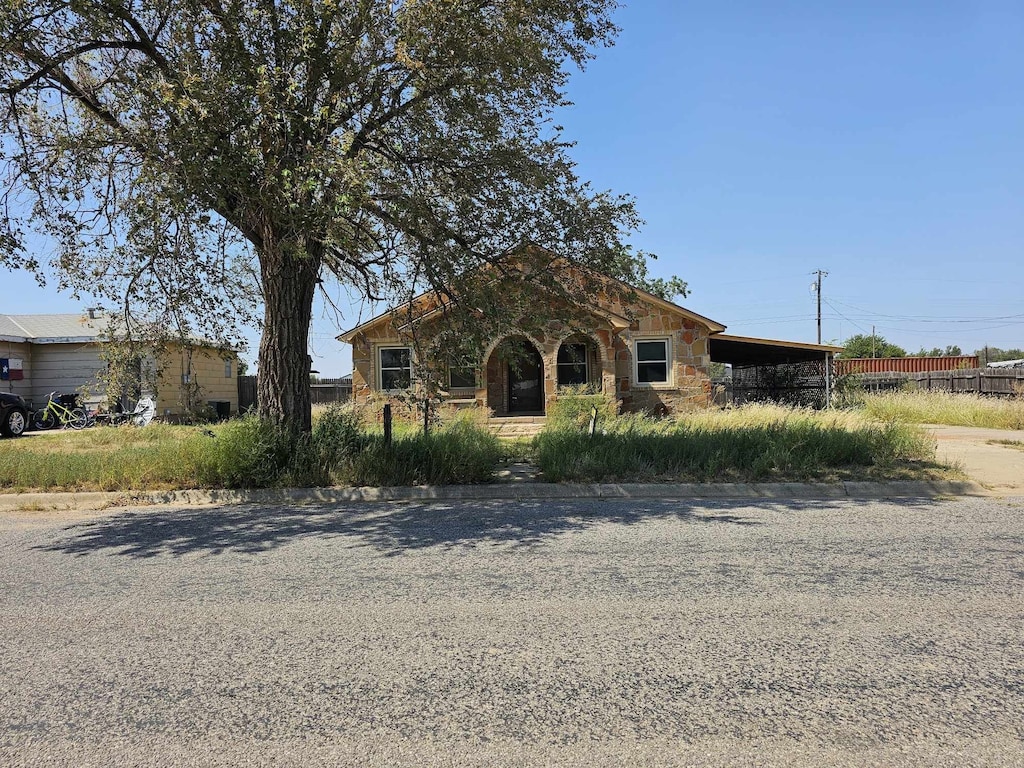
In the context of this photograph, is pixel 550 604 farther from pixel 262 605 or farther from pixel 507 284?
pixel 507 284

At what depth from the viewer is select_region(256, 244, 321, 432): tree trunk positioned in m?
9.83

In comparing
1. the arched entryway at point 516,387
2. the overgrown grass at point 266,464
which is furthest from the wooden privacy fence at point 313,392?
the overgrown grass at point 266,464

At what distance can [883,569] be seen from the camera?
5406mm

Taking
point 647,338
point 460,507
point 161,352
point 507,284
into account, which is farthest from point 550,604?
point 647,338

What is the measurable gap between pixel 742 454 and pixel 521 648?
702 centimetres

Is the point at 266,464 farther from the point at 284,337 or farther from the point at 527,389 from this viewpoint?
the point at 527,389

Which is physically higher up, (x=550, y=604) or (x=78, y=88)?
(x=78, y=88)

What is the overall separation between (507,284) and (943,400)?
1576 centimetres

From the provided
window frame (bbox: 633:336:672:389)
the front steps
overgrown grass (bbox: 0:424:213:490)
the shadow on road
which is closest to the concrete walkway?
the shadow on road

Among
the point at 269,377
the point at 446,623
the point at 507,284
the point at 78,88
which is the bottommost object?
the point at 446,623

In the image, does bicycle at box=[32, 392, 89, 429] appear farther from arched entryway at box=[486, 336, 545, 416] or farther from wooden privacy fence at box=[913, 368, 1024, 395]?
wooden privacy fence at box=[913, 368, 1024, 395]

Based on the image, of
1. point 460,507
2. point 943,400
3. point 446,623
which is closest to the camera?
point 446,623

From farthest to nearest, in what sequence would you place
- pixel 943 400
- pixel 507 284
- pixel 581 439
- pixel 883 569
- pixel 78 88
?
pixel 943 400, pixel 581 439, pixel 507 284, pixel 78 88, pixel 883 569

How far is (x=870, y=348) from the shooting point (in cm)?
7388
